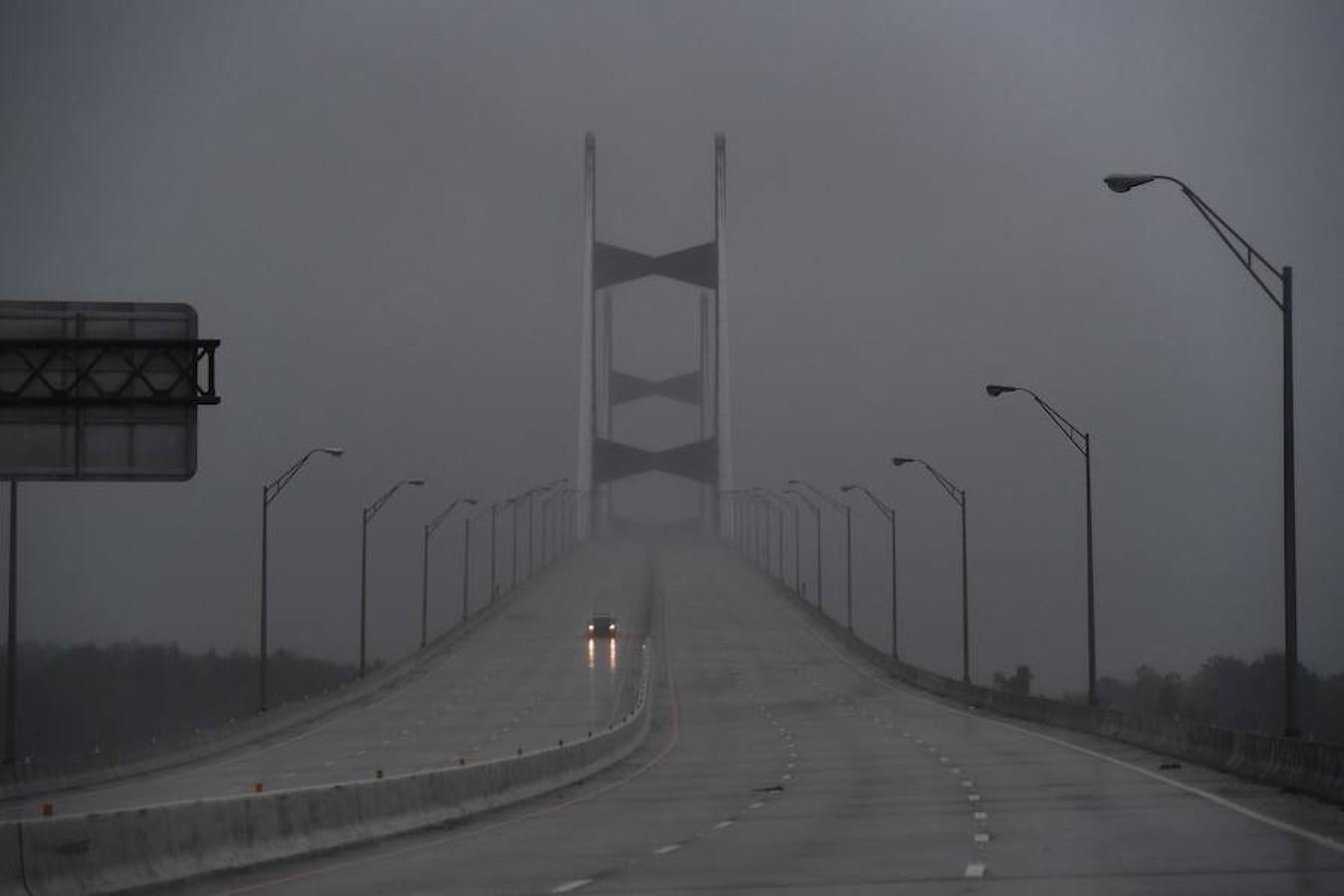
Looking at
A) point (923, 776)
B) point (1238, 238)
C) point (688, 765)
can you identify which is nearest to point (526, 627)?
point (688, 765)

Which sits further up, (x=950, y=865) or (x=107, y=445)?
(x=107, y=445)

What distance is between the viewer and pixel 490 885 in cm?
2308

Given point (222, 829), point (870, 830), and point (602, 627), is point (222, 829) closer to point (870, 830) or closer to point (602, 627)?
point (870, 830)

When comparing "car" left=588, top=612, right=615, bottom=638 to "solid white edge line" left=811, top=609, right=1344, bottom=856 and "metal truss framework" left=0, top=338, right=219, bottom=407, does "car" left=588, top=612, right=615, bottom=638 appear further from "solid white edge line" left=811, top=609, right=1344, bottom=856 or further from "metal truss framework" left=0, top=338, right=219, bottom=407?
"metal truss framework" left=0, top=338, right=219, bottom=407

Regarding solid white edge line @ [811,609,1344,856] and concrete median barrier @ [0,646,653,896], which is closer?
concrete median barrier @ [0,646,653,896]

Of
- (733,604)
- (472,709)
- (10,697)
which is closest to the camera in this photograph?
(10,697)

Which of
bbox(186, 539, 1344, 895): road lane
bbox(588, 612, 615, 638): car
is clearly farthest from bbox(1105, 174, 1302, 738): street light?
bbox(588, 612, 615, 638): car

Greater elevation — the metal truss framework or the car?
the metal truss framework

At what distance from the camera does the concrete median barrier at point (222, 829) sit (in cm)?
2053

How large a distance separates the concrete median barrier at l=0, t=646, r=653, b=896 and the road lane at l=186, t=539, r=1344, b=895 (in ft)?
1.25

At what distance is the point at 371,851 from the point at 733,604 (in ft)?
398

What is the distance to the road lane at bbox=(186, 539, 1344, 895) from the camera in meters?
22.8

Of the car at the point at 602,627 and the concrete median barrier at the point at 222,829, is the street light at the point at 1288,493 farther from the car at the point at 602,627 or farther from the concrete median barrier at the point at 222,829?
the car at the point at 602,627

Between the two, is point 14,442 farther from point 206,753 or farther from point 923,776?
point 206,753
